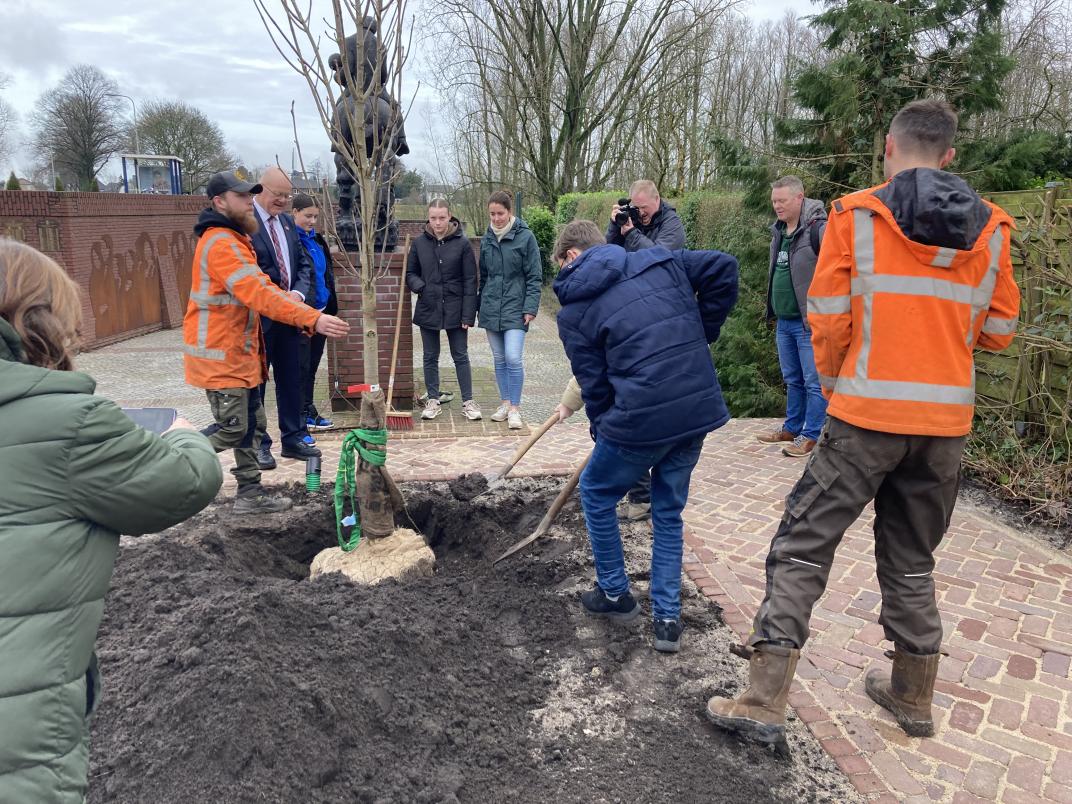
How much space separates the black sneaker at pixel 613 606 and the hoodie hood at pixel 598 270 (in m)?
1.44

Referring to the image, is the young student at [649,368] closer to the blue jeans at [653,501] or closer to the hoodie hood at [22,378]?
the blue jeans at [653,501]

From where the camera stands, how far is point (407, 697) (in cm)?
307

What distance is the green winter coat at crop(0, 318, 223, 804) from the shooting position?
5.40 feet

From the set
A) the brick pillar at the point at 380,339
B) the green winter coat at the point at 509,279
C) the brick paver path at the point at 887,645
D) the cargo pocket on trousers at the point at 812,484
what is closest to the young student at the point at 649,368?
the cargo pocket on trousers at the point at 812,484

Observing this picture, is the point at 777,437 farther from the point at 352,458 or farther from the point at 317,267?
the point at 317,267

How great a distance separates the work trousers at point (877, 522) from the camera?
2.83 metres

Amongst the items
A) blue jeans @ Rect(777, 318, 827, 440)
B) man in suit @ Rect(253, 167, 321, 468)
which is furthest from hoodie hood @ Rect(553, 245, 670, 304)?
blue jeans @ Rect(777, 318, 827, 440)

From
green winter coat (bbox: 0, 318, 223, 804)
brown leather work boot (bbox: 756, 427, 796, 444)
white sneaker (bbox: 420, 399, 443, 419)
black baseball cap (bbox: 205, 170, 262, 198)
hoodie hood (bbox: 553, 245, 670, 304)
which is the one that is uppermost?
black baseball cap (bbox: 205, 170, 262, 198)

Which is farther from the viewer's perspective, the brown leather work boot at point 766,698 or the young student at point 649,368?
the young student at point 649,368

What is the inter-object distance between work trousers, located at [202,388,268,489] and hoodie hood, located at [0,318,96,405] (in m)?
3.15

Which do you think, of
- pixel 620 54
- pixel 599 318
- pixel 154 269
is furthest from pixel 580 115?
pixel 599 318

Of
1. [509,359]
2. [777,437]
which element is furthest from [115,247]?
[777,437]

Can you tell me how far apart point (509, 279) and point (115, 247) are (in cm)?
1005

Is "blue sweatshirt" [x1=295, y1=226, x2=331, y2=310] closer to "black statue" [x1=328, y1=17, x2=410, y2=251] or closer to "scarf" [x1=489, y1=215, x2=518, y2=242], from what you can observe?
"black statue" [x1=328, y1=17, x2=410, y2=251]
